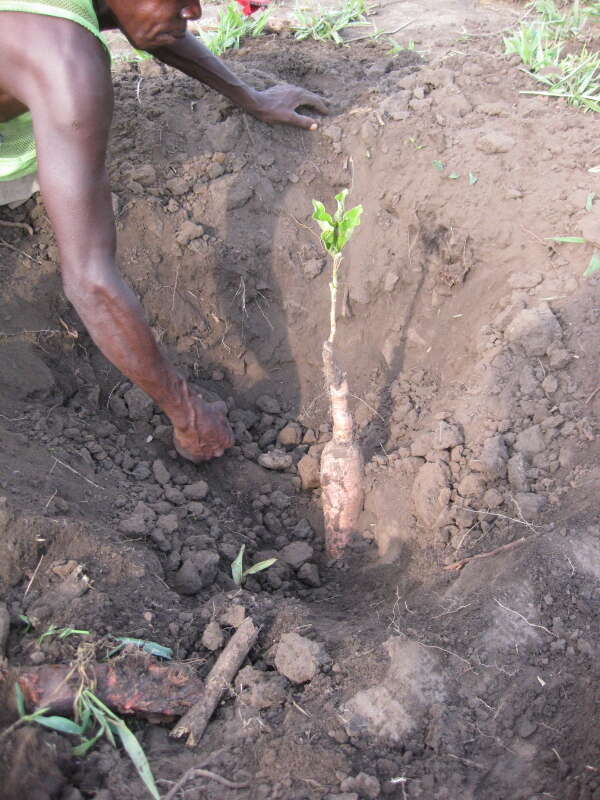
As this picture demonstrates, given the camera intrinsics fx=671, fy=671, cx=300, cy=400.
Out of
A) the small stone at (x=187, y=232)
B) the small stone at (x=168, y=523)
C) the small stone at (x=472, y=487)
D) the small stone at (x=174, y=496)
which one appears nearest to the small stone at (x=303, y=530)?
the small stone at (x=174, y=496)

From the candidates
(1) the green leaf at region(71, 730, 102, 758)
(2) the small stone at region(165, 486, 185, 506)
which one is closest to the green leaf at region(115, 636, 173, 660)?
(1) the green leaf at region(71, 730, 102, 758)

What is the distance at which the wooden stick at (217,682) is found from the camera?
1869 millimetres

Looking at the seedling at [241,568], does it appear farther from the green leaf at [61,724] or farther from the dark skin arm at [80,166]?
the green leaf at [61,724]

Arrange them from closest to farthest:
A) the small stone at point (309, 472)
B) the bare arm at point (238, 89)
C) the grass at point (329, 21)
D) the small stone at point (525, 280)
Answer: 1. the small stone at point (525, 280)
2. the small stone at point (309, 472)
3. the bare arm at point (238, 89)
4. the grass at point (329, 21)

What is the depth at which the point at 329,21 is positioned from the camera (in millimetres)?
4570

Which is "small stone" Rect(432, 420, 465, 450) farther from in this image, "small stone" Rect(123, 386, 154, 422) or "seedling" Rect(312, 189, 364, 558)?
"small stone" Rect(123, 386, 154, 422)

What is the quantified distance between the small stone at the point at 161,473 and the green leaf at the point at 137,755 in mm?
1190

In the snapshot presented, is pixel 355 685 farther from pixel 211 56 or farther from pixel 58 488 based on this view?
pixel 211 56

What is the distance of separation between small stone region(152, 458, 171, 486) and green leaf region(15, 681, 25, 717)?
118 cm

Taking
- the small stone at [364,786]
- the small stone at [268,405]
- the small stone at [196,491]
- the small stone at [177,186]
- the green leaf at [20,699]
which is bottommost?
the small stone at [268,405]

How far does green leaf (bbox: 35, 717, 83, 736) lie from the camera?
174 cm

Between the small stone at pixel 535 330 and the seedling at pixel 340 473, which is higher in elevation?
the small stone at pixel 535 330

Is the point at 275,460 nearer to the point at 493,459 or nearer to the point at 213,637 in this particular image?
the point at 493,459

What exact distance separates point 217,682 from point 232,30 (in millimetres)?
3942
